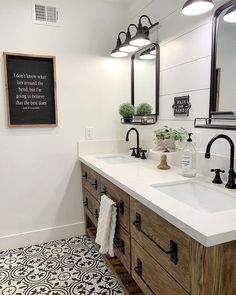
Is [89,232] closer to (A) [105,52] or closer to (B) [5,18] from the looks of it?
(A) [105,52]

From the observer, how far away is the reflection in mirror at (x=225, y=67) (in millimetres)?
1357

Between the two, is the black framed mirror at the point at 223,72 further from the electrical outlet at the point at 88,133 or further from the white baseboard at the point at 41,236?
the white baseboard at the point at 41,236

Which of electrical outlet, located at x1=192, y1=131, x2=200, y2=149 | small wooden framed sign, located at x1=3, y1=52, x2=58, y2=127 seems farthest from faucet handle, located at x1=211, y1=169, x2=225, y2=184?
small wooden framed sign, located at x1=3, y1=52, x2=58, y2=127

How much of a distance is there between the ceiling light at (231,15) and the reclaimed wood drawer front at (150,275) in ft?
4.45

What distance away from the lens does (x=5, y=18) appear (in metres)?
2.13

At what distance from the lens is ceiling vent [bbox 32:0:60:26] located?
7.27 feet

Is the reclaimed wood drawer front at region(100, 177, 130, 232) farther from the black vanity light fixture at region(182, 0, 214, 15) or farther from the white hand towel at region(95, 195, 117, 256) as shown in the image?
the black vanity light fixture at region(182, 0, 214, 15)

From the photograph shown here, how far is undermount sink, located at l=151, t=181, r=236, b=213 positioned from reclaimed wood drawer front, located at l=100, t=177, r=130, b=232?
0.73 feet

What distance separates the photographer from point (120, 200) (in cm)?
155

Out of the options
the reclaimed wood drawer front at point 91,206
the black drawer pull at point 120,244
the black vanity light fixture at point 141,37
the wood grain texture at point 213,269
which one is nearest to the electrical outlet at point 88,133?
the reclaimed wood drawer front at point 91,206

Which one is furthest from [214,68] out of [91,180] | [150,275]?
[91,180]

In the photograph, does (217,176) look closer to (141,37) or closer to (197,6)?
(197,6)

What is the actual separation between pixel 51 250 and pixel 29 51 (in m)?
1.91

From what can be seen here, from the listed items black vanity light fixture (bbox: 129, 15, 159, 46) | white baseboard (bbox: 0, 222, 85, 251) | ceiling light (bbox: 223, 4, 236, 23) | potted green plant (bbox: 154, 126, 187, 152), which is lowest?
white baseboard (bbox: 0, 222, 85, 251)
